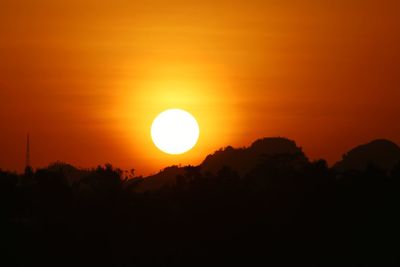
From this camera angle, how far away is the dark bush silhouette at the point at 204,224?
209 feet

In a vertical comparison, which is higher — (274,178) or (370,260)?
(274,178)

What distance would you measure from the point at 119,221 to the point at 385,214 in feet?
54.1

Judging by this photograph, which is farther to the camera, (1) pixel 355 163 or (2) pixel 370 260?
(1) pixel 355 163

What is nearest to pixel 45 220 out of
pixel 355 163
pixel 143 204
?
pixel 143 204

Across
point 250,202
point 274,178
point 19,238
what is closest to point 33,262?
point 19,238

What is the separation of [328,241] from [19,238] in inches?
718

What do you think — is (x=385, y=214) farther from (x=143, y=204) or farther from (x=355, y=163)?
(x=355, y=163)

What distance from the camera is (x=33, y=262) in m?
61.3

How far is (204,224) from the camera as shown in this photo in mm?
68688

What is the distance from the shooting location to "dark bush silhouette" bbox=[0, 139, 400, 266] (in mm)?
63812

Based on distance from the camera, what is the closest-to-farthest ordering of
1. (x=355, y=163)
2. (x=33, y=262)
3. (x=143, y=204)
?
(x=33, y=262) < (x=143, y=204) < (x=355, y=163)

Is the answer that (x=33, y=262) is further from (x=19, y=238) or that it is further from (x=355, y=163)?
(x=355, y=163)

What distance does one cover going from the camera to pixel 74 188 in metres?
80.4

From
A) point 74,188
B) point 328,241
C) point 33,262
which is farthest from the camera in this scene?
point 74,188
